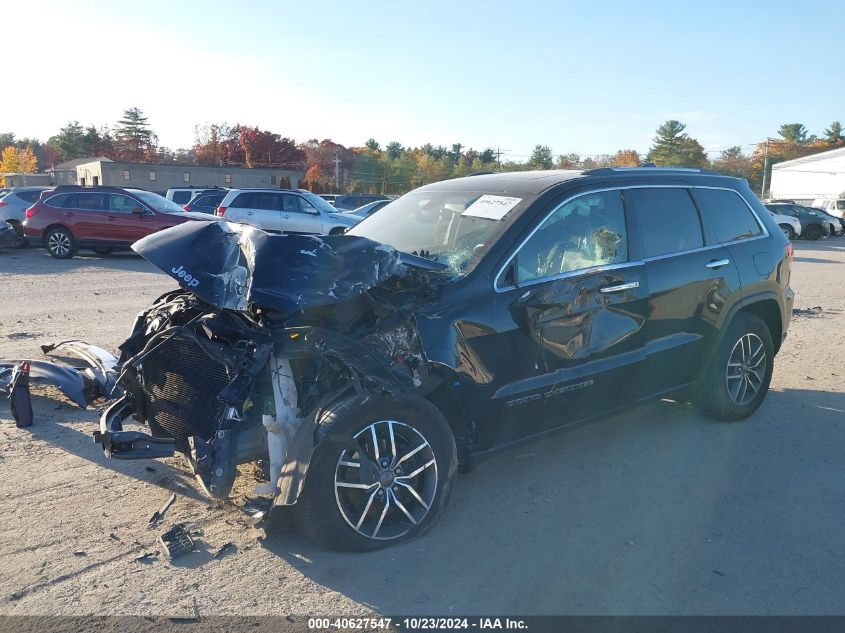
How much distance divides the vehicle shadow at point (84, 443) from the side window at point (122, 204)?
12.5 meters

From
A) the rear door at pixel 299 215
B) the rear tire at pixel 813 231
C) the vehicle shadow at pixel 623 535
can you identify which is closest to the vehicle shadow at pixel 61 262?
the rear door at pixel 299 215

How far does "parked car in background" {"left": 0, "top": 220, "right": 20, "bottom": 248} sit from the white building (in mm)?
68714

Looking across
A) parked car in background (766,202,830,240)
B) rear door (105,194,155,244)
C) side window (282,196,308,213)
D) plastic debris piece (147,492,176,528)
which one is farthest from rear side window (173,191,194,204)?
plastic debris piece (147,492,176,528)

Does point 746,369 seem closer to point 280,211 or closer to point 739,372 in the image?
point 739,372

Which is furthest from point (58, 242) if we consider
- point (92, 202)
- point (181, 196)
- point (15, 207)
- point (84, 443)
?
point (84, 443)

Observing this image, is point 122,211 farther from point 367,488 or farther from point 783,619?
point 783,619

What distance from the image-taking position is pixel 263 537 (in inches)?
144

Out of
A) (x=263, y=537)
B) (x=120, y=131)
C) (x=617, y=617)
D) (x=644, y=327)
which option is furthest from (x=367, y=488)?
(x=120, y=131)

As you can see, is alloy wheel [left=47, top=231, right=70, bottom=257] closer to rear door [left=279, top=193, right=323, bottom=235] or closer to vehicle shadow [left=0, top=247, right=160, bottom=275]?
vehicle shadow [left=0, top=247, right=160, bottom=275]

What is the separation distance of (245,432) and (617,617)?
203cm

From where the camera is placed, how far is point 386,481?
353 centimetres

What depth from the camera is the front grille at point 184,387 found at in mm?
3668

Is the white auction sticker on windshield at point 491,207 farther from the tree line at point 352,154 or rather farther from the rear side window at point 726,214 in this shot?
the tree line at point 352,154

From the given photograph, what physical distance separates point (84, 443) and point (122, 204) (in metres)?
13.8
